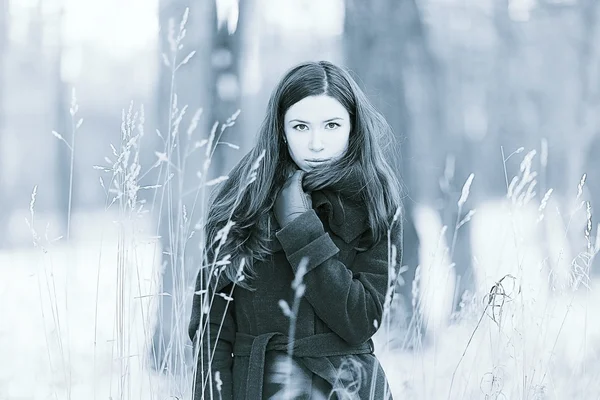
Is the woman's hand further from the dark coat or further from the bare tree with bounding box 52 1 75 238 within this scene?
the bare tree with bounding box 52 1 75 238

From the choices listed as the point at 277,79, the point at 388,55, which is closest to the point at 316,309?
the point at 277,79

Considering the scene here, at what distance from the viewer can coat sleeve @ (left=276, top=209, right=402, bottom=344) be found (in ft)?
4.61

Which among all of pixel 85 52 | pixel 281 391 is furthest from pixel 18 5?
pixel 281 391

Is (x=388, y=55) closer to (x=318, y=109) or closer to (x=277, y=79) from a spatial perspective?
(x=277, y=79)

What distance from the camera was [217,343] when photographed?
1514mm

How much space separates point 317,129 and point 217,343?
39 centimetres

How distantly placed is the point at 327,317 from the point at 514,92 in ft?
7.46

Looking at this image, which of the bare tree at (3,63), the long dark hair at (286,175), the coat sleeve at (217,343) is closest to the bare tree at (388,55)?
the bare tree at (3,63)

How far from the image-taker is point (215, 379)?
139cm

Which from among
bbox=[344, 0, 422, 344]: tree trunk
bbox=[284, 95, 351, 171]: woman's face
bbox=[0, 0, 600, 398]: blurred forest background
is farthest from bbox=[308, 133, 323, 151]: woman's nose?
bbox=[344, 0, 422, 344]: tree trunk

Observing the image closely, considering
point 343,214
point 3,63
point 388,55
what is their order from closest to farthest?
point 343,214 < point 3,63 < point 388,55

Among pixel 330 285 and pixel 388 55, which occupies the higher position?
pixel 388 55

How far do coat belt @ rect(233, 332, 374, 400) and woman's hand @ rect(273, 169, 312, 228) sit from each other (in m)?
0.19

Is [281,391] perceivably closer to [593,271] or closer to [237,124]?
[237,124]
